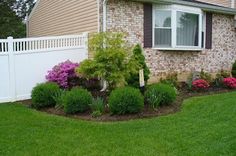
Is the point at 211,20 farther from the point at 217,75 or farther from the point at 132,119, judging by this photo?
the point at 132,119

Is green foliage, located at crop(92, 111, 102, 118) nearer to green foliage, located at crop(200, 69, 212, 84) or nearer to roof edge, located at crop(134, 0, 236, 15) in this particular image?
roof edge, located at crop(134, 0, 236, 15)

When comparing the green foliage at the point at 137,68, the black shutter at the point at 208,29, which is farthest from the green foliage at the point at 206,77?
the green foliage at the point at 137,68

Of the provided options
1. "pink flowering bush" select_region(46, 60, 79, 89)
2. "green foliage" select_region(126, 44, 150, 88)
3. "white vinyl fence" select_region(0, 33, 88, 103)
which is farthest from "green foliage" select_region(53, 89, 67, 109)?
"green foliage" select_region(126, 44, 150, 88)

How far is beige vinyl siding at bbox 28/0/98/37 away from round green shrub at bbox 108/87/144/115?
371 centimetres

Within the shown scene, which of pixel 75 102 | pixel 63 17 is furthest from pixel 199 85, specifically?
pixel 63 17

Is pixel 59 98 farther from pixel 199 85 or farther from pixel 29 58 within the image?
pixel 199 85

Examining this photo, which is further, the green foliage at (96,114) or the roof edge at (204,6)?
the roof edge at (204,6)

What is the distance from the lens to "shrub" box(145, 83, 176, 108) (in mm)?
9055

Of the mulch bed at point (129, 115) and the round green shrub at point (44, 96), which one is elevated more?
the round green shrub at point (44, 96)

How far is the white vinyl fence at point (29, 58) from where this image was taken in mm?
10398

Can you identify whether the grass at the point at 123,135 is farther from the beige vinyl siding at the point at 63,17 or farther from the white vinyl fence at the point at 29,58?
the beige vinyl siding at the point at 63,17

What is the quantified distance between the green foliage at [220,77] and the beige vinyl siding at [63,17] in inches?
206

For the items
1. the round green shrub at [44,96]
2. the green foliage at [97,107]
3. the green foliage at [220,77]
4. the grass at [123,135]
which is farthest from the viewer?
the green foliage at [220,77]

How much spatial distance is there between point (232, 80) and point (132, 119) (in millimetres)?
6263
